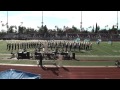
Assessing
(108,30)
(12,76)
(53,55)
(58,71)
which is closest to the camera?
(12,76)

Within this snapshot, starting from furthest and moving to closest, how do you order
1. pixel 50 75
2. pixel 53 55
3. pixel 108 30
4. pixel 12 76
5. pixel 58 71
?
pixel 108 30 < pixel 53 55 < pixel 58 71 < pixel 50 75 < pixel 12 76

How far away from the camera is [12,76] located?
25.5 ft

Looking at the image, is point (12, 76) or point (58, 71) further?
point (58, 71)

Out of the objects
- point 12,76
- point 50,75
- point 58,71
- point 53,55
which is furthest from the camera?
point 53,55
